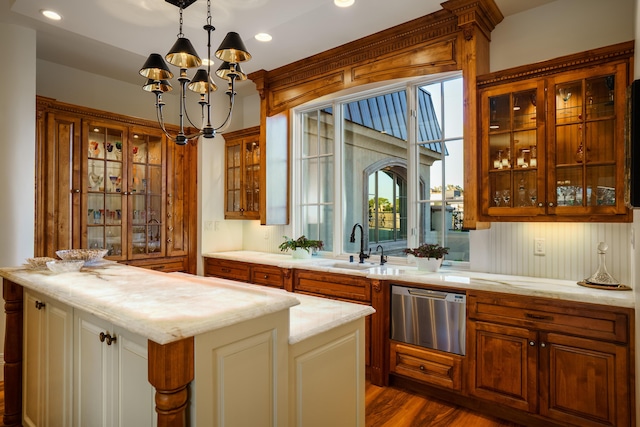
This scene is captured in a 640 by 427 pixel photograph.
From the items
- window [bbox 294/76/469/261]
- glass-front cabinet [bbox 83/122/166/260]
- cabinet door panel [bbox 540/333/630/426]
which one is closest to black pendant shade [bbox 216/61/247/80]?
window [bbox 294/76/469/261]

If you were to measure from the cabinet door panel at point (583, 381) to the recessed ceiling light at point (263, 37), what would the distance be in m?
3.16

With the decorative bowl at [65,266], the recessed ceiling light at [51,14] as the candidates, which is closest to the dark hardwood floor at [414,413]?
the decorative bowl at [65,266]

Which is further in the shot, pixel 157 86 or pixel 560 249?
pixel 560 249

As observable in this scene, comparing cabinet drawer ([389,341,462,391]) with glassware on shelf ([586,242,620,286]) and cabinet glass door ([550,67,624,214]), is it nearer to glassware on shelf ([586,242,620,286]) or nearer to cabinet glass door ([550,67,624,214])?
glassware on shelf ([586,242,620,286])

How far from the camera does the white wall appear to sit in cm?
311

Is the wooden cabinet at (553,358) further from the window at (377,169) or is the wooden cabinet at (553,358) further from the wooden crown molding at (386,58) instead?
the wooden crown molding at (386,58)

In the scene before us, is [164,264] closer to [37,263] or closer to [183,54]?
[37,263]

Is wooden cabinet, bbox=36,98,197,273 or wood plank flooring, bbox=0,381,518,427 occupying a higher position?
wooden cabinet, bbox=36,98,197,273

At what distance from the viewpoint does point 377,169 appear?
4320 millimetres

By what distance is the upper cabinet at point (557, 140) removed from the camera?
2318mm

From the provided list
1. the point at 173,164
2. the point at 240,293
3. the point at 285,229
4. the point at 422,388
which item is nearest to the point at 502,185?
the point at 422,388

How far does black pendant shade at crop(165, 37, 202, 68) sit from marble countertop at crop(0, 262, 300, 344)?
4.00ft

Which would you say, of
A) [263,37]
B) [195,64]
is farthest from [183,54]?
[263,37]

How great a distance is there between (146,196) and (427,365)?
3509 millimetres
